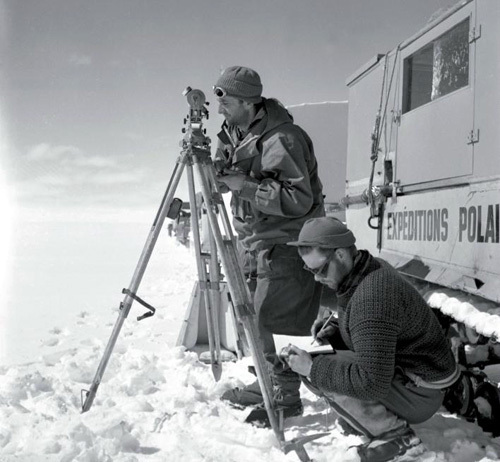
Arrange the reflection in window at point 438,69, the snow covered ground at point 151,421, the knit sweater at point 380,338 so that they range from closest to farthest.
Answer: the knit sweater at point 380,338 < the snow covered ground at point 151,421 < the reflection in window at point 438,69

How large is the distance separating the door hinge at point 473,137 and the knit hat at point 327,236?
1450 mm

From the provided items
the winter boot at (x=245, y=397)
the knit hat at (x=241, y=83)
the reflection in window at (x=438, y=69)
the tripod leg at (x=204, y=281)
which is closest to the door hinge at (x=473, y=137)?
the reflection in window at (x=438, y=69)

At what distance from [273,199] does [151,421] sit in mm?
1520

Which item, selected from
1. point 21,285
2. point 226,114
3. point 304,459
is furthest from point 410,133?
point 21,285

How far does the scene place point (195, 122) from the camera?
3367 millimetres

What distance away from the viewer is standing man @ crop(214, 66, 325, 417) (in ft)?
10.9

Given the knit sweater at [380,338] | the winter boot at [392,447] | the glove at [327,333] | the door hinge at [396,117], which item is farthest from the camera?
the door hinge at [396,117]

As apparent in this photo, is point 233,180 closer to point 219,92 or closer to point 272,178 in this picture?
point 272,178

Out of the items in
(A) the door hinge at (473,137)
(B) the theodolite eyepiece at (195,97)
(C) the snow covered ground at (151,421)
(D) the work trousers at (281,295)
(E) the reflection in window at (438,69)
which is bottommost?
(C) the snow covered ground at (151,421)

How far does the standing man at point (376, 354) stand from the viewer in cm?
251

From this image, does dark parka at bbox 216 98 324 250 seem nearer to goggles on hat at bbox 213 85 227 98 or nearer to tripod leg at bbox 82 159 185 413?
goggles on hat at bbox 213 85 227 98

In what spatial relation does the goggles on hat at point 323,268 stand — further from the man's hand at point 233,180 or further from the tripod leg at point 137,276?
the tripod leg at point 137,276

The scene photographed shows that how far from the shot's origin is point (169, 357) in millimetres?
4883

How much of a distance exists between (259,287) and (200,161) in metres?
0.86
